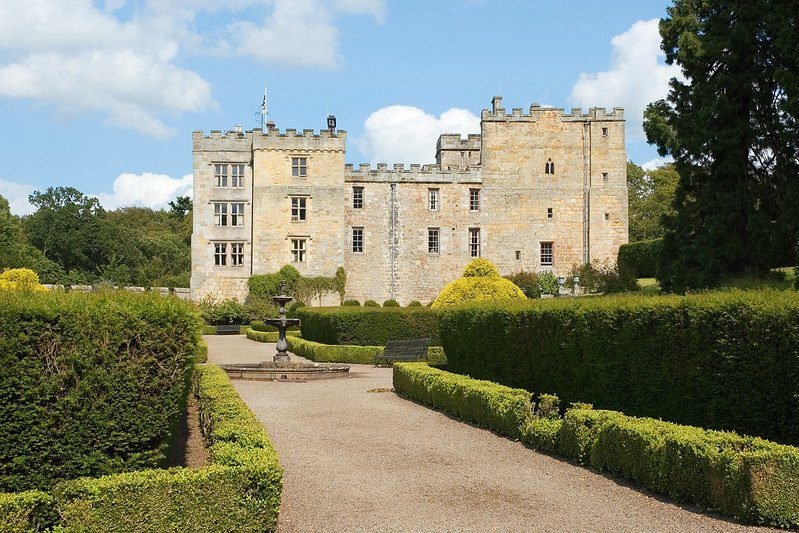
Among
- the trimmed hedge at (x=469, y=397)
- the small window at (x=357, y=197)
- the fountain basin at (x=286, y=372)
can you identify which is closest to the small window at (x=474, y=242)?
the small window at (x=357, y=197)

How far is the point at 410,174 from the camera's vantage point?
44969mm

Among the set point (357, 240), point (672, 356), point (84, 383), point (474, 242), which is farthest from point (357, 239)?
point (84, 383)

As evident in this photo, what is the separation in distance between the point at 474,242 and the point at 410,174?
17.5 ft

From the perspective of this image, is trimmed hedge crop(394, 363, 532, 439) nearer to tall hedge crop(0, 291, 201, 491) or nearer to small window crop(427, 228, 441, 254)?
tall hedge crop(0, 291, 201, 491)

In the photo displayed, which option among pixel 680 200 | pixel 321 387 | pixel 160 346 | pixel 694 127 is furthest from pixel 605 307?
pixel 680 200

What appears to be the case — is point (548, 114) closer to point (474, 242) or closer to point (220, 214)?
point (474, 242)

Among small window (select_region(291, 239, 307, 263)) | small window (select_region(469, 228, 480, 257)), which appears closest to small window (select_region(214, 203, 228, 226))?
small window (select_region(291, 239, 307, 263))

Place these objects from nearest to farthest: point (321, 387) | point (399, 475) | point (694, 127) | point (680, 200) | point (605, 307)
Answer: point (399, 475)
point (605, 307)
point (321, 387)
point (694, 127)
point (680, 200)

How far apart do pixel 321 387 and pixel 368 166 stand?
2996cm

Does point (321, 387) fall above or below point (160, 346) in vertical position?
below

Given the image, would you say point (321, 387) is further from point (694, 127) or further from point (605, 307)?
point (694, 127)

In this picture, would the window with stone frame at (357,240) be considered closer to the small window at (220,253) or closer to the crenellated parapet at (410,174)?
the crenellated parapet at (410,174)

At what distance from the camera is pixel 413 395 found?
46.3 ft

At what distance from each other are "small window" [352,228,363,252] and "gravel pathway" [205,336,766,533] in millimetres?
32354
